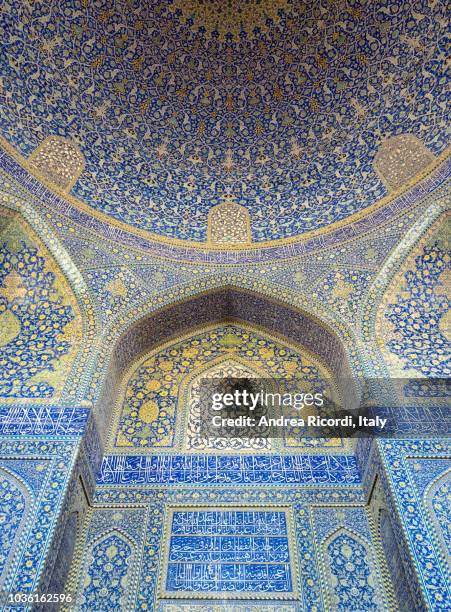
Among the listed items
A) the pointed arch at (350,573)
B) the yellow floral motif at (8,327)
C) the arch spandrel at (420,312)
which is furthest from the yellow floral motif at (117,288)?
the pointed arch at (350,573)

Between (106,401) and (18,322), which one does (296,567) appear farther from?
(18,322)

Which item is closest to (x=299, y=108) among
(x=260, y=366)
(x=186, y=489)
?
(x=260, y=366)

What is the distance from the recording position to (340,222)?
6441 millimetres

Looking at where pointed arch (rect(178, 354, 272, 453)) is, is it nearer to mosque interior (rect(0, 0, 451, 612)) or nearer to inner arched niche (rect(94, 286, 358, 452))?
mosque interior (rect(0, 0, 451, 612))

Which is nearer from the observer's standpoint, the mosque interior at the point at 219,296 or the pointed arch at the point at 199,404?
the mosque interior at the point at 219,296

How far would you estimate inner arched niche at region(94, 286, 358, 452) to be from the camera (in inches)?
217

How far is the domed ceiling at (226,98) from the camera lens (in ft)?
20.5

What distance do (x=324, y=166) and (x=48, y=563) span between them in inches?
209
